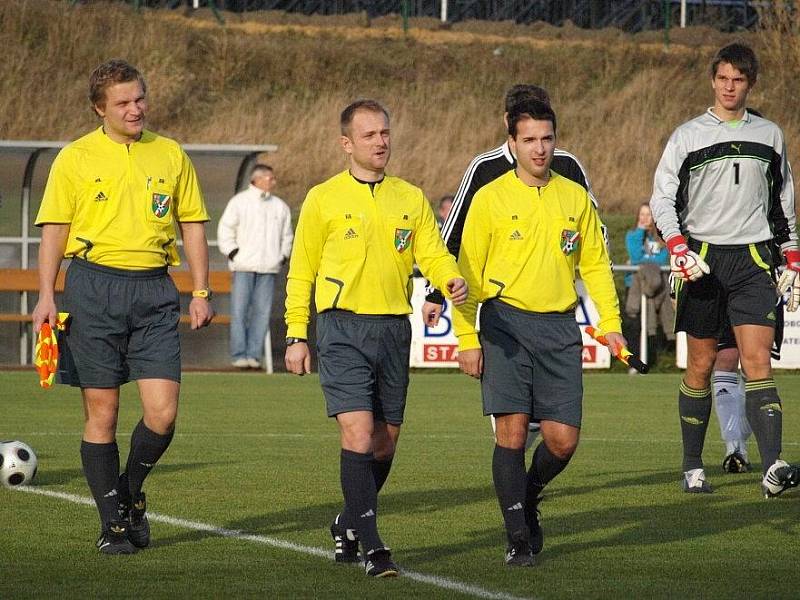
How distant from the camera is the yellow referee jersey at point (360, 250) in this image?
706 cm

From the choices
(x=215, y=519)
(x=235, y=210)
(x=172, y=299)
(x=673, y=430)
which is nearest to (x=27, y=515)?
(x=215, y=519)

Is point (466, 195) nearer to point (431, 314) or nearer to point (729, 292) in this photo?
point (431, 314)

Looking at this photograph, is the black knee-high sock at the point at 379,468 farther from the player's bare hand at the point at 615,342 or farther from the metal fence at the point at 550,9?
the metal fence at the point at 550,9

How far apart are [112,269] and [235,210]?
41.4ft

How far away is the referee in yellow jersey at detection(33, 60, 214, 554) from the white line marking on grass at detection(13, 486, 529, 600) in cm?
54

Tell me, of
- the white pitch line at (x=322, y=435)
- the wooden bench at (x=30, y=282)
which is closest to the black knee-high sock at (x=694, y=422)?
the white pitch line at (x=322, y=435)

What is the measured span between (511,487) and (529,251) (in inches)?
40.5

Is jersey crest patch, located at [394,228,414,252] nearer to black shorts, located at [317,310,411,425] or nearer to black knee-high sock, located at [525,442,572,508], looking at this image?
black shorts, located at [317,310,411,425]

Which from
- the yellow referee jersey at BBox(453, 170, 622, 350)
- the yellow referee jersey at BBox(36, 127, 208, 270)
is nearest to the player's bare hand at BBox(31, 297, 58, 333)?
the yellow referee jersey at BBox(36, 127, 208, 270)

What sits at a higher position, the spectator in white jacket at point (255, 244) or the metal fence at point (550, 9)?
the metal fence at point (550, 9)

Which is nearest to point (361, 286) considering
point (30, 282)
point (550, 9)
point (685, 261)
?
point (685, 261)

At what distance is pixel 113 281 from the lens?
7355 millimetres

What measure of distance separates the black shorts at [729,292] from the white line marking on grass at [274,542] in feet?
9.92

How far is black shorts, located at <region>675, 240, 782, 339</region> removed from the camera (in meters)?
9.27
